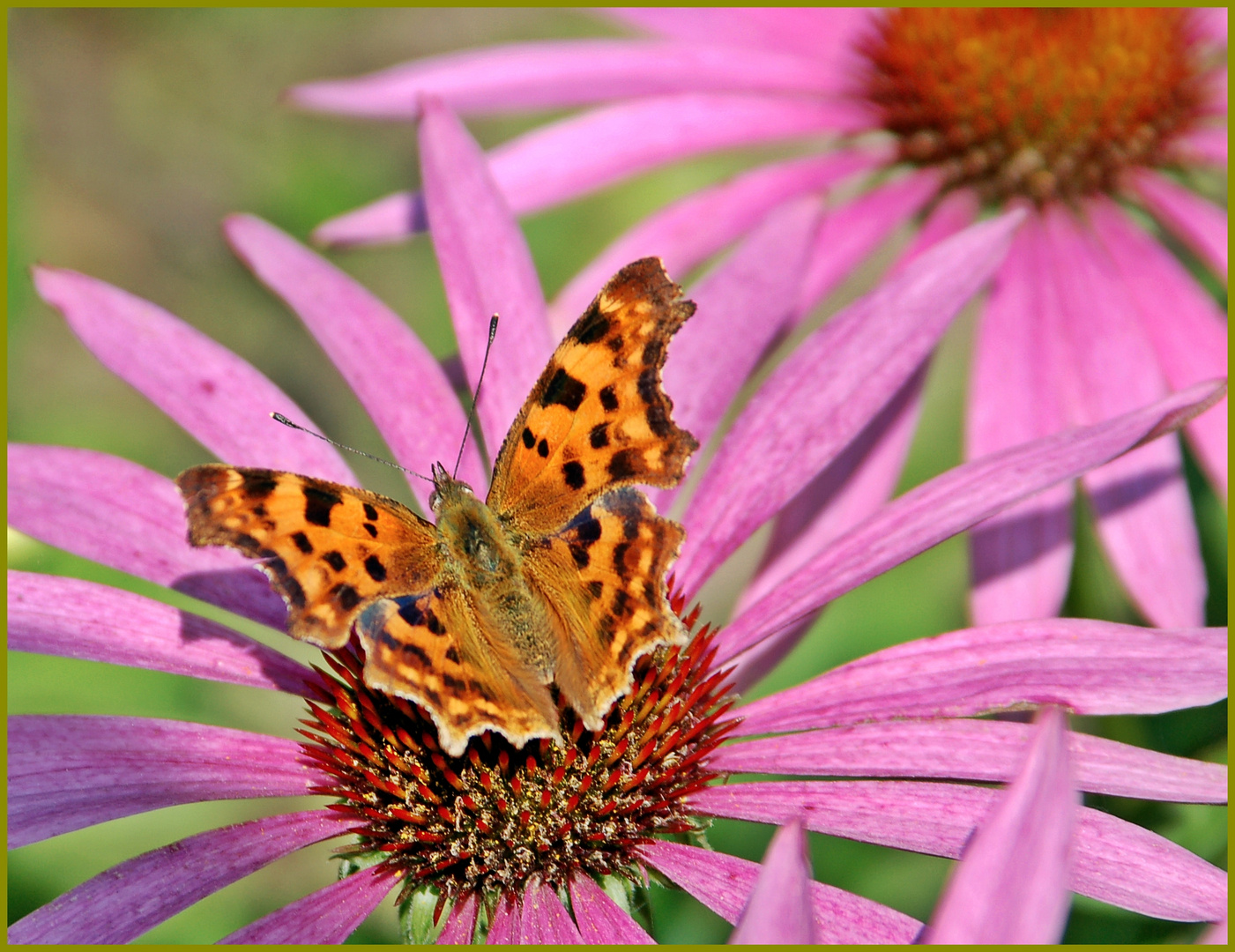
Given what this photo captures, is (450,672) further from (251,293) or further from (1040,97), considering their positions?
(251,293)

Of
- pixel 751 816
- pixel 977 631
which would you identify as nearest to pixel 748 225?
pixel 977 631

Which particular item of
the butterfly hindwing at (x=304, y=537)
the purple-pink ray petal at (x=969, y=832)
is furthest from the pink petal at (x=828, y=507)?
the butterfly hindwing at (x=304, y=537)

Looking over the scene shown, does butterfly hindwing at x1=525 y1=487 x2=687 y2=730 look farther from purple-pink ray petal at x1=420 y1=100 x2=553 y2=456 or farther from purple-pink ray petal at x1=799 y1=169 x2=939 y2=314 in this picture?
purple-pink ray petal at x1=799 y1=169 x2=939 y2=314

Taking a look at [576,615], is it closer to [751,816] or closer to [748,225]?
[751,816]

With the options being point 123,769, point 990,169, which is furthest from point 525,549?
point 990,169

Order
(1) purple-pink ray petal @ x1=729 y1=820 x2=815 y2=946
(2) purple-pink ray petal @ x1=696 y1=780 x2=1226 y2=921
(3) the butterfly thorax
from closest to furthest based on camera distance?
(1) purple-pink ray petal @ x1=729 y1=820 x2=815 y2=946 → (2) purple-pink ray petal @ x1=696 y1=780 x2=1226 y2=921 → (3) the butterfly thorax

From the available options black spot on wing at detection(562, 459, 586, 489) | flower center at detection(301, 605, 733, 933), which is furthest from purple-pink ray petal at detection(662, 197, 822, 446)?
flower center at detection(301, 605, 733, 933)

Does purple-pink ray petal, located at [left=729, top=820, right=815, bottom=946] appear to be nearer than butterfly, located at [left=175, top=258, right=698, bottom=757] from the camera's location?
Yes
